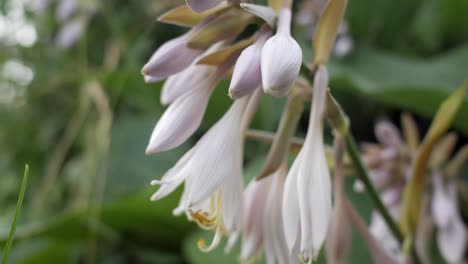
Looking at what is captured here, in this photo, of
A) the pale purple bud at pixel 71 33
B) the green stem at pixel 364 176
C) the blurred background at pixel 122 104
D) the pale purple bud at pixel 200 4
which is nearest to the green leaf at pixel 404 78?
the blurred background at pixel 122 104

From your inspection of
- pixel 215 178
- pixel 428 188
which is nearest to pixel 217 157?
pixel 215 178

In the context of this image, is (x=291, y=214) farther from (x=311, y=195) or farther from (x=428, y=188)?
(x=428, y=188)

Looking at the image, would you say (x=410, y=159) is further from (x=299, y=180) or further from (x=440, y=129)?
(x=299, y=180)

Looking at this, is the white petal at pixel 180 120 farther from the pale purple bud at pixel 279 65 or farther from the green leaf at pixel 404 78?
the green leaf at pixel 404 78

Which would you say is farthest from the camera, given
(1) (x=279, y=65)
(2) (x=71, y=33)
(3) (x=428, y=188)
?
(2) (x=71, y=33)

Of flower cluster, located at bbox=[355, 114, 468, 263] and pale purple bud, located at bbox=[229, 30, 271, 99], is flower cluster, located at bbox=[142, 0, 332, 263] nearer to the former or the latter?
pale purple bud, located at bbox=[229, 30, 271, 99]

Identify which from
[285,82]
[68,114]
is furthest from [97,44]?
[285,82]
